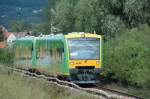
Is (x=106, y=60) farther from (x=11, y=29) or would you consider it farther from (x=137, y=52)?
(x=11, y=29)

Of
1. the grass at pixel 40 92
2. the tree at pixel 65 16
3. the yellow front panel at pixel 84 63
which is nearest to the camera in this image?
the grass at pixel 40 92

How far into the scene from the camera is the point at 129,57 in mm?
29922

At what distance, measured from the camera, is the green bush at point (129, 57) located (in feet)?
91.8

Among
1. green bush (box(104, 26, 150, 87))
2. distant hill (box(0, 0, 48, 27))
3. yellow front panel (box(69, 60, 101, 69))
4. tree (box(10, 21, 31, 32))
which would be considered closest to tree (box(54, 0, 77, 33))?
green bush (box(104, 26, 150, 87))

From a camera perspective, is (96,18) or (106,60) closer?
(106,60)

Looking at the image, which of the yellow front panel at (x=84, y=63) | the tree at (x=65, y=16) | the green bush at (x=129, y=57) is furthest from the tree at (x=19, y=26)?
the yellow front panel at (x=84, y=63)

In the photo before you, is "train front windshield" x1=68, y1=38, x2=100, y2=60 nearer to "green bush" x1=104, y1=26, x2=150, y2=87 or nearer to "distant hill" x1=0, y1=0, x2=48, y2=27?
"green bush" x1=104, y1=26, x2=150, y2=87

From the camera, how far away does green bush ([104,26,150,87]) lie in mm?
27984

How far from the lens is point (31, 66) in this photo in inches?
1496

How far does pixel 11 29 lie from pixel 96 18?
143 metres

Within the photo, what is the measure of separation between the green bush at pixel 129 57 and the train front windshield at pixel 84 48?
1.52m

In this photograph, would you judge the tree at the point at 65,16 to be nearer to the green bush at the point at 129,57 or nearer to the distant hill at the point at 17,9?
the green bush at the point at 129,57

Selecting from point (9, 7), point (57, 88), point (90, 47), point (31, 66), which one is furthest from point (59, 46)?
point (9, 7)

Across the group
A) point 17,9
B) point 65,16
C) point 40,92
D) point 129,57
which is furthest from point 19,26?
point 40,92
